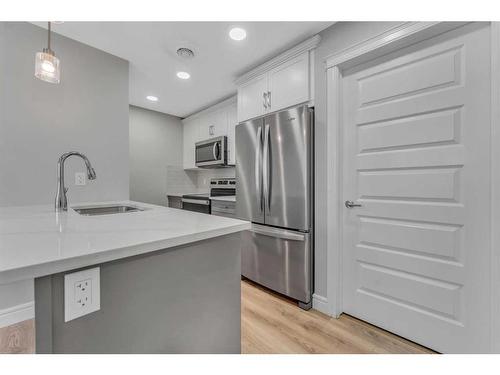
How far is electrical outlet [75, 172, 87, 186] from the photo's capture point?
81.0 inches

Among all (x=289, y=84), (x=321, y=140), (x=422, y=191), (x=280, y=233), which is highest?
(x=289, y=84)

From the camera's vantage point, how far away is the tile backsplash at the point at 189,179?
4.13m

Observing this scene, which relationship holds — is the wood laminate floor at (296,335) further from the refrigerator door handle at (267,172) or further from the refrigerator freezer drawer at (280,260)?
the refrigerator door handle at (267,172)

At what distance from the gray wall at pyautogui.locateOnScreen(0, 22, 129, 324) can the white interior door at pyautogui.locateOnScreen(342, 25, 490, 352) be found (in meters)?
2.18

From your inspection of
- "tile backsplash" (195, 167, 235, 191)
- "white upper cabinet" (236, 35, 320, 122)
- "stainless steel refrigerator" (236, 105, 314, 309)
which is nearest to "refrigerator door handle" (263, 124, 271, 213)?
"stainless steel refrigerator" (236, 105, 314, 309)

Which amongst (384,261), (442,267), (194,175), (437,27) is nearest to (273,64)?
(437,27)

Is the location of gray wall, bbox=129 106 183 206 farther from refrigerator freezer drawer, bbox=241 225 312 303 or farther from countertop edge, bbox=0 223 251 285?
countertop edge, bbox=0 223 251 285

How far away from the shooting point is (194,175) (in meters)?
4.49

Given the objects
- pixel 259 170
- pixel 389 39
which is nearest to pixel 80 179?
pixel 259 170

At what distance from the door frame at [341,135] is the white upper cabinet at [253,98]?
0.69 m

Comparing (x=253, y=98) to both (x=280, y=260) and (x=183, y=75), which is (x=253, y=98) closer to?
(x=183, y=75)

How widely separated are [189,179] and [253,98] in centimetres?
245

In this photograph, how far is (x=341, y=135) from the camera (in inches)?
72.7

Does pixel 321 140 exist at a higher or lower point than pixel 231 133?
lower
